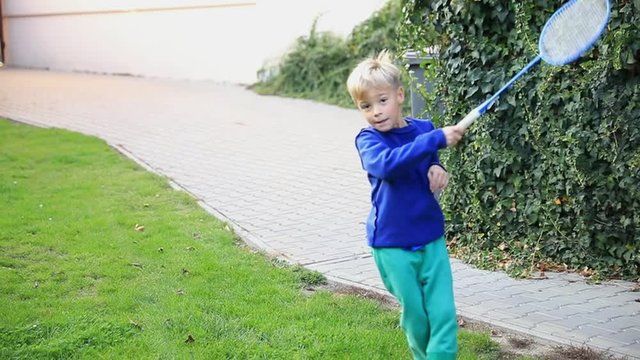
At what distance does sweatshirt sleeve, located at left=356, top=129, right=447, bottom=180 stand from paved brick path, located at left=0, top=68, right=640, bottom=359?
1724 mm

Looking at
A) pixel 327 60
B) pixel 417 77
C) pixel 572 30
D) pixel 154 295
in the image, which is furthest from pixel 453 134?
pixel 327 60

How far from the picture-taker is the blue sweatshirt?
13.7 feet

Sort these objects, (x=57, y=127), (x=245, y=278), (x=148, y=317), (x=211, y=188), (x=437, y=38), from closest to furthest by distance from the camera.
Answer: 1. (x=148, y=317)
2. (x=245, y=278)
3. (x=437, y=38)
4. (x=211, y=188)
5. (x=57, y=127)

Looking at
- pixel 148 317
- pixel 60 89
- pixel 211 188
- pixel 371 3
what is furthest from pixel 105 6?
pixel 148 317

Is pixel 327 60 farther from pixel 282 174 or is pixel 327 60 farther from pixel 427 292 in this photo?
pixel 427 292

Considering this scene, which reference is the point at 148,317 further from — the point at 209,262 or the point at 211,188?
the point at 211,188

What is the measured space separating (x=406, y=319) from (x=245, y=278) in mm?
2109

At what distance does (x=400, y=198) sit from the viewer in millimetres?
4211

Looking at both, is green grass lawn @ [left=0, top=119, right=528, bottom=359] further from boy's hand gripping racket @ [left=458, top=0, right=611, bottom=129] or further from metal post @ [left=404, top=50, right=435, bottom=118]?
metal post @ [left=404, top=50, right=435, bottom=118]

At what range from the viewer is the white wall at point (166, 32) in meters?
18.8

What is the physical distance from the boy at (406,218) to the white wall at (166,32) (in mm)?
12660

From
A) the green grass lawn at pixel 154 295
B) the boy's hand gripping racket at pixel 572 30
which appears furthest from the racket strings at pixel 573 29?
the green grass lawn at pixel 154 295

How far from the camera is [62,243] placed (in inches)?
281

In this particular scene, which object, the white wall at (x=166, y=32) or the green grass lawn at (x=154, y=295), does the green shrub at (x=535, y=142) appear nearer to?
the green grass lawn at (x=154, y=295)
